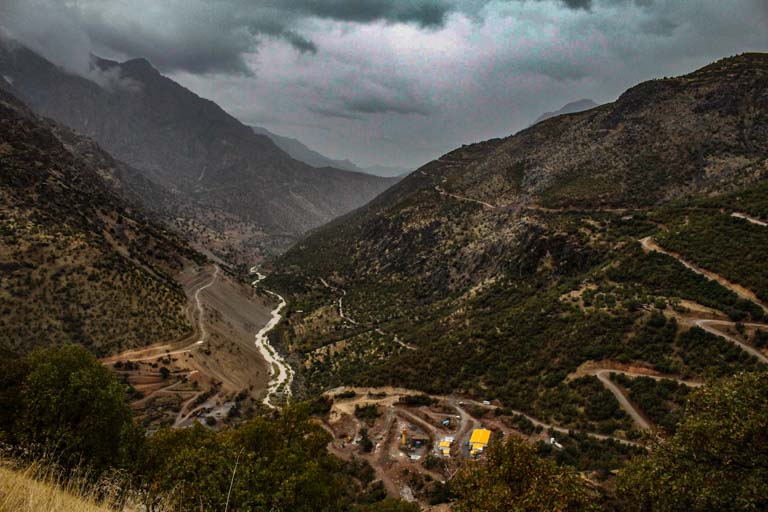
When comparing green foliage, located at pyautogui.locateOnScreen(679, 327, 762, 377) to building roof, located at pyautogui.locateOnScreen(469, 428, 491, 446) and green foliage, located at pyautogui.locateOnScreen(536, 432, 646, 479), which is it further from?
building roof, located at pyautogui.locateOnScreen(469, 428, 491, 446)

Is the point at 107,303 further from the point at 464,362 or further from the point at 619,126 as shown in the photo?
the point at 619,126

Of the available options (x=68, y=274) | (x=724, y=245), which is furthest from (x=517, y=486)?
(x=68, y=274)

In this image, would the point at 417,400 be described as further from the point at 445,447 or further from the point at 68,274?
the point at 68,274

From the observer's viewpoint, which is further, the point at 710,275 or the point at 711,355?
the point at 710,275

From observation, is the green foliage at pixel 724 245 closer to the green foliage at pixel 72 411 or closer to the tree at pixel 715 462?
the tree at pixel 715 462

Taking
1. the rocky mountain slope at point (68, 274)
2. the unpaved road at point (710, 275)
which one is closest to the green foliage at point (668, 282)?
the unpaved road at point (710, 275)

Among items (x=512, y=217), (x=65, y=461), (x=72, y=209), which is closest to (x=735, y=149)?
(x=512, y=217)

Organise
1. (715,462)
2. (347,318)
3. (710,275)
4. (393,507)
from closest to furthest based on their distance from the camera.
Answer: (715,462), (393,507), (710,275), (347,318)

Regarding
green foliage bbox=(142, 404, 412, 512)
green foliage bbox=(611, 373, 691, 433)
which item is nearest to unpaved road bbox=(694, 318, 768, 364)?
green foliage bbox=(611, 373, 691, 433)
